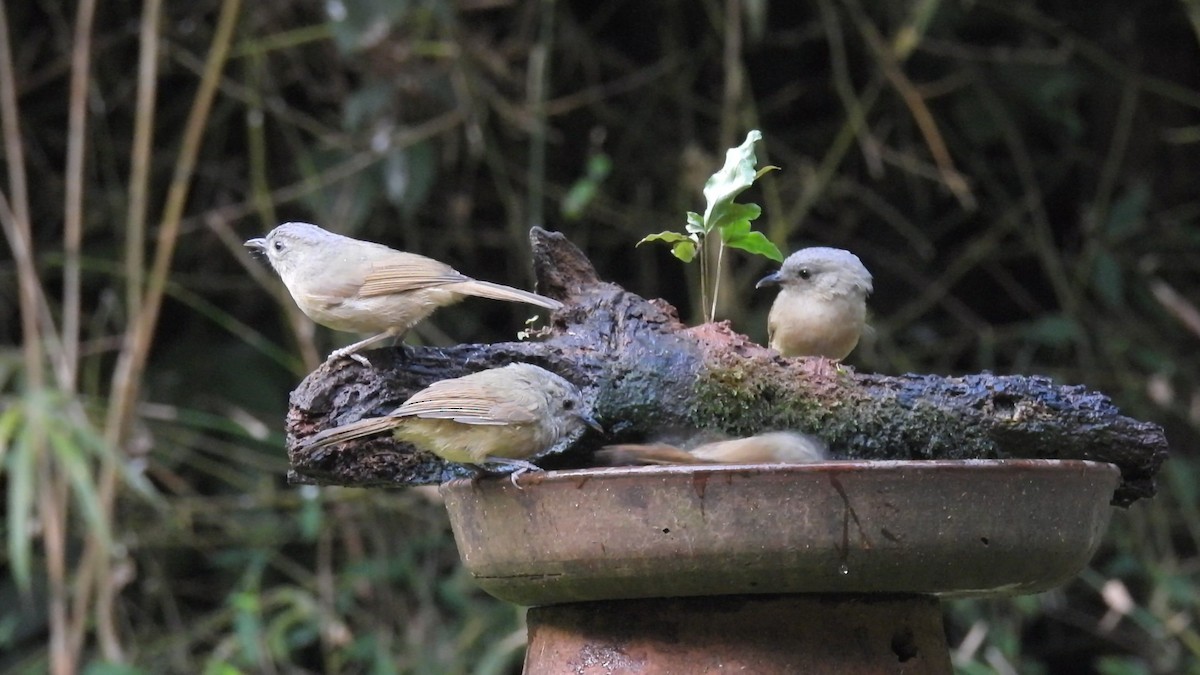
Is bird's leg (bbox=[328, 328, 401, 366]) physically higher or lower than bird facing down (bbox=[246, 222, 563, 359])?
lower

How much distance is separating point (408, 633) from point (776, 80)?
257 centimetres

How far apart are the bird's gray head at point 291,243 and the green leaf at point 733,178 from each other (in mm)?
908

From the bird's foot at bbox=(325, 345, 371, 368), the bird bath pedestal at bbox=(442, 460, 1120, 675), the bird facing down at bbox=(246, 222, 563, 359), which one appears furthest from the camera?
the bird facing down at bbox=(246, 222, 563, 359)

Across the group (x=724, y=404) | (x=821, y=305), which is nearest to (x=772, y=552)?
(x=724, y=404)

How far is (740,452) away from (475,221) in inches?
141

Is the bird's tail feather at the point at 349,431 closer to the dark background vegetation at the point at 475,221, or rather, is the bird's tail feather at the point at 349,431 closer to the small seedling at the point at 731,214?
the small seedling at the point at 731,214

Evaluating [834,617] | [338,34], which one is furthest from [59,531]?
[834,617]

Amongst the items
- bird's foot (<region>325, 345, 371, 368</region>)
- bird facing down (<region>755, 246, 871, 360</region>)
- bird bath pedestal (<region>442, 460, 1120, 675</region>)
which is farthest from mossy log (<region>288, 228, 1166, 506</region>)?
bird facing down (<region>755, 246, 871, 360</region>)

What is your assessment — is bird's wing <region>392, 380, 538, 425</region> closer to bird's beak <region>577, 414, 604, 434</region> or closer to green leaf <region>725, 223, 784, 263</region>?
bird's beak <region>577, 414, 604, 434</region>

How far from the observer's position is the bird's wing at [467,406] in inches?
86.7

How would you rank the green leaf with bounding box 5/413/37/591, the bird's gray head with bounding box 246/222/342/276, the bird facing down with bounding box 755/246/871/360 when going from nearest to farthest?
the bird's gray head with bounding box 246/222/342/276
the bird facing down with bounding box 755/246/871/360
the green leaf with bounding box 5/413/37/591

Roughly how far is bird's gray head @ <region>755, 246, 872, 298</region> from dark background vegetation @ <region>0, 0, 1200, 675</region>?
59.3 inches

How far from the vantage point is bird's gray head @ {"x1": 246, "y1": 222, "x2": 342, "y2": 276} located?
10.1ft

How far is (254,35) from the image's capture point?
531 centimetres
